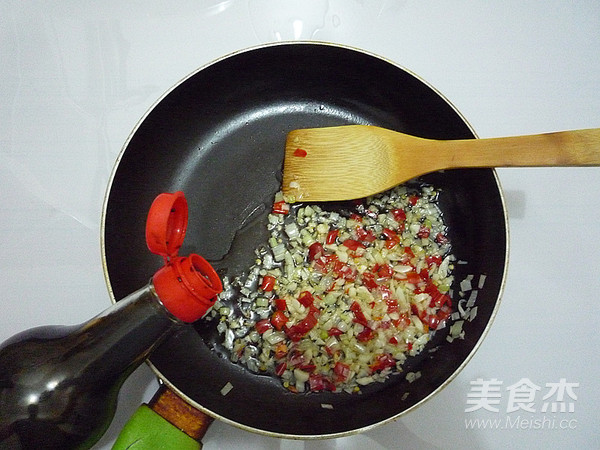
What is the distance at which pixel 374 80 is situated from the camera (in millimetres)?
1021

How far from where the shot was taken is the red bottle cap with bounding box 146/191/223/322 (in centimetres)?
63

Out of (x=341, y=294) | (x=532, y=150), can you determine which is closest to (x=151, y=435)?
(x=341, y=294)

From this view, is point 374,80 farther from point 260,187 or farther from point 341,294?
point 341,294

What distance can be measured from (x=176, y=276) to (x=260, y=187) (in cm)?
44

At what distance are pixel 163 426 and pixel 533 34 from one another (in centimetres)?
129

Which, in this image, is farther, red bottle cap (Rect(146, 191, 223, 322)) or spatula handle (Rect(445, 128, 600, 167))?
spatula handle (Rect(445, 128, 600, 167))

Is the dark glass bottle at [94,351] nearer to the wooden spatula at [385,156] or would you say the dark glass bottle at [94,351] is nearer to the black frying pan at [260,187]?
the black frying pan at [260,187]

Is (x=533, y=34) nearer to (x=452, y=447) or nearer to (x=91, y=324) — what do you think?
(x=452, y=447)

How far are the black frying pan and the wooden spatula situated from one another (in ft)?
0.20

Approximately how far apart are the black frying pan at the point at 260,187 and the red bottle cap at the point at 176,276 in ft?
0.71

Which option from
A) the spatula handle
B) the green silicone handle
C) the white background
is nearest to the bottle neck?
the green silicone handle

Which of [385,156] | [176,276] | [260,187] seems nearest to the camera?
[176,276]

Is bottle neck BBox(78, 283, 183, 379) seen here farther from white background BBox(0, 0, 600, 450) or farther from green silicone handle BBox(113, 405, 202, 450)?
white background BBox(0, 0, 600, 450)

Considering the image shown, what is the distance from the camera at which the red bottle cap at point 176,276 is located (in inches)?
24.9
